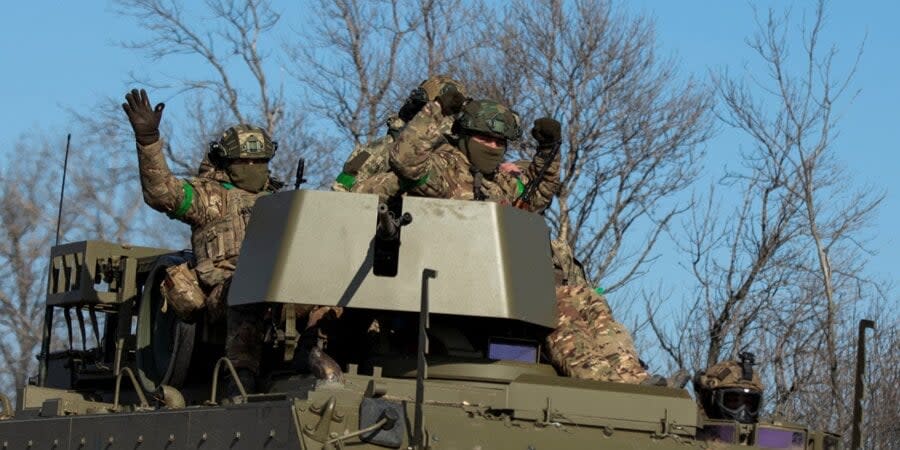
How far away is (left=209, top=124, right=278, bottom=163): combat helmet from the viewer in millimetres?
14930

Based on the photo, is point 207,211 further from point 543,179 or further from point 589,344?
point 589,344

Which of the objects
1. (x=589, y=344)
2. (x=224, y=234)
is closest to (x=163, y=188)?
(x=224, y=234)

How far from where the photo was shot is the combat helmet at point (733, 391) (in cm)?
1270

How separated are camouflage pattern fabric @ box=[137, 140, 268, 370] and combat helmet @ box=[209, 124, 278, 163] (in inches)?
9.8

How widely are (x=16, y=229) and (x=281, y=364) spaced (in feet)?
74.7

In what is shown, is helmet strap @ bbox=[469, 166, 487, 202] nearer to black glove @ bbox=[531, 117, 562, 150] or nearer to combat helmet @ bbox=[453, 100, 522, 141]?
combat helmet @ bbox=[453, 100, 522, 141]

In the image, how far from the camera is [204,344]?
14.0 m

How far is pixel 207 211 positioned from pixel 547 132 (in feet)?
8.37

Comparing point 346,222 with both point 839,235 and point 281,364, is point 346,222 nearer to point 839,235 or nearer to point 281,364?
point 281,364

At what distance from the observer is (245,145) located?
588 inches

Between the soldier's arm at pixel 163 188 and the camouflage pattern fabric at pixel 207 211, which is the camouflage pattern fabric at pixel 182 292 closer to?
the camouflage pattern fabric at pixel 207 211

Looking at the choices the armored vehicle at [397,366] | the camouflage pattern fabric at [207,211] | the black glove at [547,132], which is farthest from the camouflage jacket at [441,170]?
the camouflage pattern fabric at [207,211]

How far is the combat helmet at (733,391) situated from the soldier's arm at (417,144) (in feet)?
7.45

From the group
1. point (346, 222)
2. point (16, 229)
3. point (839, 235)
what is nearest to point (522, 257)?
point (346, 222)
